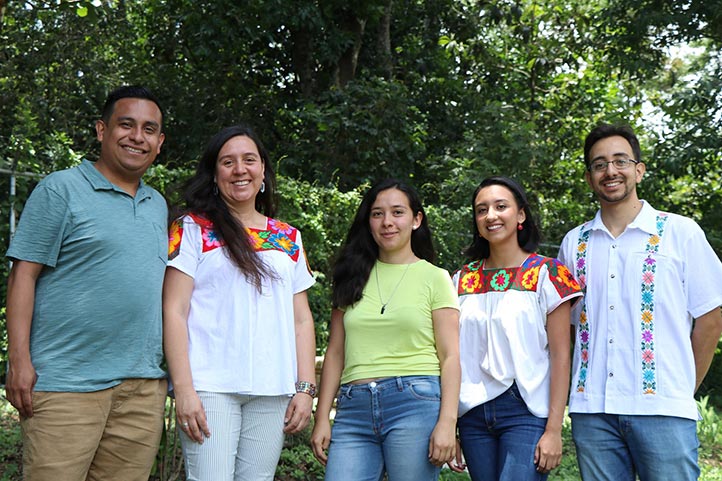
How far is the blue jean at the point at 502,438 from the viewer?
2775 millimetres

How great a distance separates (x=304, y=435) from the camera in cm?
565

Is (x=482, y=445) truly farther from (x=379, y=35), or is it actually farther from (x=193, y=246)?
(x=379, y=35)

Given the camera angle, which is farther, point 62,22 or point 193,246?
point 62,22

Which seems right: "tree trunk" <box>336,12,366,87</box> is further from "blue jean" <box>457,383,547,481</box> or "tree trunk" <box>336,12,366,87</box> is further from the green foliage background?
"blue jean" <box>457,383,547,481</box>

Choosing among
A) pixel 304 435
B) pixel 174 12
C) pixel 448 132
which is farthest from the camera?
pixel 448 132

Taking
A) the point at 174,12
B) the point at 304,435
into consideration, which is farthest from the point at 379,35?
the point at 304,435

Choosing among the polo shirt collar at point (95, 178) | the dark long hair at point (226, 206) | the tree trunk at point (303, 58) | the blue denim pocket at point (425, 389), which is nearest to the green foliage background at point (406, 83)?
the tree trunk at point (303, 58)

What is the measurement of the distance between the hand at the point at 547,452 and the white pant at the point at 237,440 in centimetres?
99

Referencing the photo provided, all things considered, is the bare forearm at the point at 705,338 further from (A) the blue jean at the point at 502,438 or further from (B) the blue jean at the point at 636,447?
(A) the blue jean at the point at 502,438

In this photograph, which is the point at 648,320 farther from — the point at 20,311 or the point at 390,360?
the point at 20,311

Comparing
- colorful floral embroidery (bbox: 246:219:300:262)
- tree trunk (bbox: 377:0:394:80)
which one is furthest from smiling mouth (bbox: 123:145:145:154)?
tree trunk (bbox: 377:0:394:80)

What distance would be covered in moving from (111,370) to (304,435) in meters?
3.20

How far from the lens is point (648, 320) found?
2.87 meters

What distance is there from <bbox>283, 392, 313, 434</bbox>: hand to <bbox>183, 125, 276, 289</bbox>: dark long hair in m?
0.49
